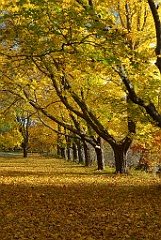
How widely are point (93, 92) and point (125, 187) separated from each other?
18.0ft

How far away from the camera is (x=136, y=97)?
9.63 metres

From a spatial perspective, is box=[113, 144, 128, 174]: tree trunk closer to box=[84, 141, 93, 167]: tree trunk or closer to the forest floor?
the forest floor

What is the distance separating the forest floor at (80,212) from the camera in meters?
6.03

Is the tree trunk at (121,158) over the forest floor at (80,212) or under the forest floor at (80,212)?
over

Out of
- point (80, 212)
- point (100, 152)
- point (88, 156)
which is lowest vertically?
point (80, 212)

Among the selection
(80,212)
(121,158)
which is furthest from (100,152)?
(80,212)

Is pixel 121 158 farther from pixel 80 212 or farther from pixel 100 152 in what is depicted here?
pixel 80 212

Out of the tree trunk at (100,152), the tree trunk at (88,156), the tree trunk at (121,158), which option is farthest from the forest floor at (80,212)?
the tree trunk at (88,156)

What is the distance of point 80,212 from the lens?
7684mm

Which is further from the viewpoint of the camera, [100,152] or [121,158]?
[100,152]

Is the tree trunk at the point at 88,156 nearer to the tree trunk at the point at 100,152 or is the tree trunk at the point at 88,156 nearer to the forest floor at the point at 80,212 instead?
the tree trunk at the point at 100,152

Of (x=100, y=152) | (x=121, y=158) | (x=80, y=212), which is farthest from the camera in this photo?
(x=100, y=152)

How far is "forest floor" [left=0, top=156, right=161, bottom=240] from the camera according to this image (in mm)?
6031

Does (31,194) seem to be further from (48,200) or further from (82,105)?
(82,105)
